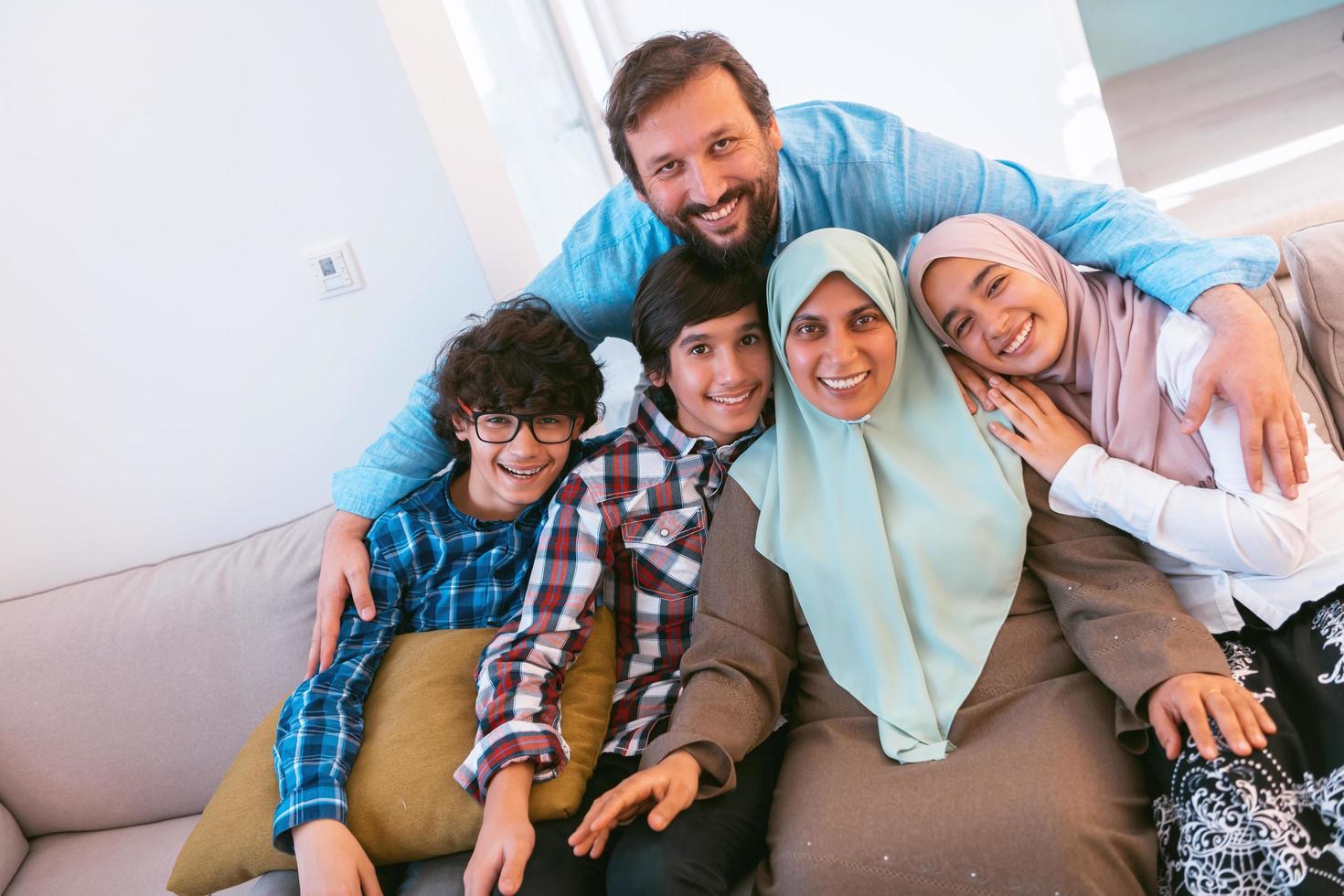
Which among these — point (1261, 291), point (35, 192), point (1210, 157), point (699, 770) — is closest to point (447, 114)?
point (35, 192)

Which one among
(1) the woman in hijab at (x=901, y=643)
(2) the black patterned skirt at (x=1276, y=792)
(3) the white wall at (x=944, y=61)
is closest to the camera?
(2) the black patterned skirt at (x=1276, y=792)

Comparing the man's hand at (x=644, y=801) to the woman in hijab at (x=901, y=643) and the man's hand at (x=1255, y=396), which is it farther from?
the man's hand at (x=1255, y=396)

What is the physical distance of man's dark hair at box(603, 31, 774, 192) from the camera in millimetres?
1688

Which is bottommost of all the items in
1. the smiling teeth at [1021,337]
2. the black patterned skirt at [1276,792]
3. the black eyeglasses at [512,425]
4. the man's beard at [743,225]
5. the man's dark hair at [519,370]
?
the black patterned skirt at [1276,792]

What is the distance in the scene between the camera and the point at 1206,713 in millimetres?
1261

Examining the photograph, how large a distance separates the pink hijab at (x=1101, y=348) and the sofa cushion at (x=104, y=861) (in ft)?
5.95

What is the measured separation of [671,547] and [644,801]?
1.52 ft

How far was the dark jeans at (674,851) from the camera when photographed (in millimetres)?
1346

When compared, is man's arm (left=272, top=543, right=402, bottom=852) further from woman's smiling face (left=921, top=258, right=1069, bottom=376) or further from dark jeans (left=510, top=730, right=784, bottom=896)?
woman's smiling face (left=921, top=258, right=1069, bottom=376)

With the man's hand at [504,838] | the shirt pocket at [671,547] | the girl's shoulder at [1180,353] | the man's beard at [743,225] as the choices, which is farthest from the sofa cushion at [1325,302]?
the man's hand at [504,838]

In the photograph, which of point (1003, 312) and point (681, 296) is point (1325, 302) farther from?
point (681, 296)

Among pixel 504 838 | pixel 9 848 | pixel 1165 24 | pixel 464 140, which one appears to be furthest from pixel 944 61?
pixel 9 848

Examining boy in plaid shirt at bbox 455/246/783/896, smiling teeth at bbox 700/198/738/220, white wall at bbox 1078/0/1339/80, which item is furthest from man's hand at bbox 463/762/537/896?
white wall at bbox 1078/0/1339/80

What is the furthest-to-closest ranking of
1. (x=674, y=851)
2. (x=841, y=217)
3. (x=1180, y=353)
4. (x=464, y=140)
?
(x=464, y=140) < (x=841, y=217) < (x=1180, y=353) < (x=674, y=851)
